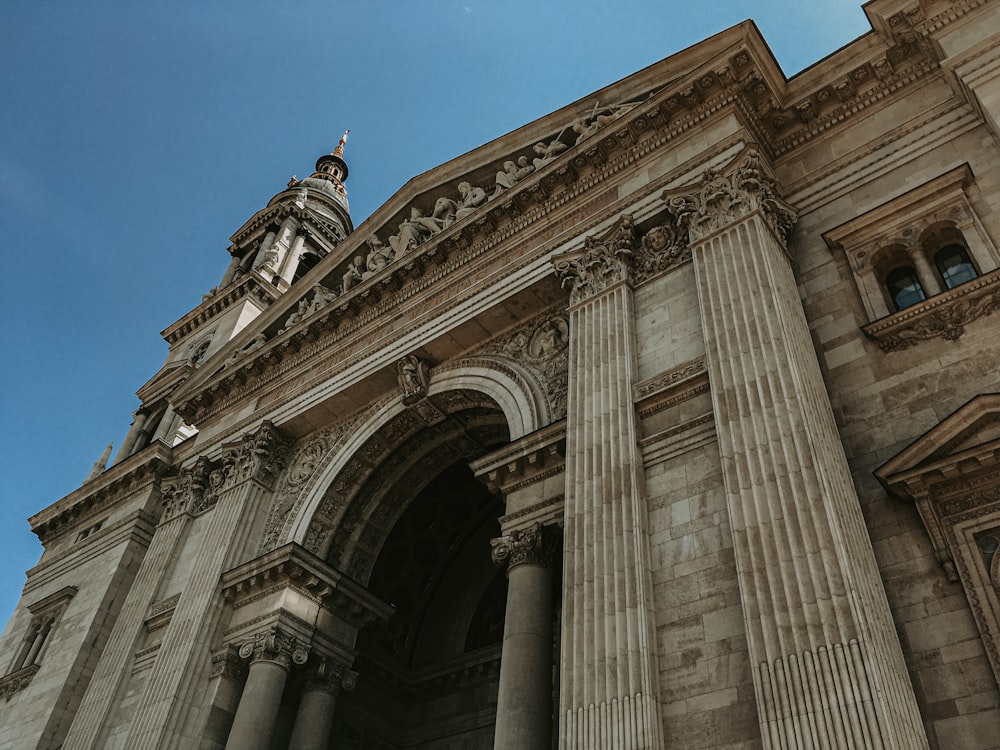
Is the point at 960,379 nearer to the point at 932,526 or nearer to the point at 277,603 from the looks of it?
the point at 932,526

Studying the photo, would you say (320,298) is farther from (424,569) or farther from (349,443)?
(424,569)

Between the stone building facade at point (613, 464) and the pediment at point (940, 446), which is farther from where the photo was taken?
the pediment at point (940, 446)

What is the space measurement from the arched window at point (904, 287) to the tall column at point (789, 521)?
1505mm

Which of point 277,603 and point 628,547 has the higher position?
point 277,603

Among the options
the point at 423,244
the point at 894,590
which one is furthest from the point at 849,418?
the point at 423,244

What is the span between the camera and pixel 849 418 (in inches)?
458

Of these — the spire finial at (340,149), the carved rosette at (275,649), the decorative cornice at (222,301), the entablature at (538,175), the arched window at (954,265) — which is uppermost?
the spire finial at (340,149)

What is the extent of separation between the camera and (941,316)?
11.7 meters

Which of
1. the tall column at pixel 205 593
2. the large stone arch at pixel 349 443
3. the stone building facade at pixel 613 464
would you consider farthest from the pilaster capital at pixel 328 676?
the large stone arch at pixel 349 443

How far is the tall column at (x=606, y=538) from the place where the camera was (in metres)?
9.85

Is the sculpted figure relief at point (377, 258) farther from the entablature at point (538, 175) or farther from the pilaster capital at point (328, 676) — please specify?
the pilaster capital at point (328, 676)

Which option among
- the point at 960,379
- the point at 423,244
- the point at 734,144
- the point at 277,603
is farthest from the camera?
the point at 423,244

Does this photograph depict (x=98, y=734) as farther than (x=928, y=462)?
Yes

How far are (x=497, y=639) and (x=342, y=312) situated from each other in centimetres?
Answer: 912
